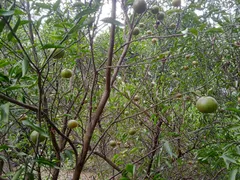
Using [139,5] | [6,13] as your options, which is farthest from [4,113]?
[139,5]

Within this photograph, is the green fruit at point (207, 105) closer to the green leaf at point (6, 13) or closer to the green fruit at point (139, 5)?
the green fruit at point (139, 5)

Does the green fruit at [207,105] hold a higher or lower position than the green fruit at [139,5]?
lower

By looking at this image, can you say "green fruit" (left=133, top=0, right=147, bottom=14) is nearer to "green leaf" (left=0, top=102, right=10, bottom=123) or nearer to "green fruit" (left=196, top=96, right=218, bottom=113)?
"green fruit" (left=196, top=96, right=218, bottom=113)

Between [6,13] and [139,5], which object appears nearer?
[6,13]

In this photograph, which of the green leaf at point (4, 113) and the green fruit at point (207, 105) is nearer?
the green leaf at point (4, 113)

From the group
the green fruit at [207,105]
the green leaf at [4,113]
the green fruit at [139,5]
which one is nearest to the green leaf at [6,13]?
the green leaf at [4,113]

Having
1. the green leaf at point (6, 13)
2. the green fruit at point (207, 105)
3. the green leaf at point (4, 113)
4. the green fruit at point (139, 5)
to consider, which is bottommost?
the green fruit at point (207, 105)

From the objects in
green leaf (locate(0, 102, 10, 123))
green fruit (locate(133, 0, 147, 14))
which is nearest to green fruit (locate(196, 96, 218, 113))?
green fruit (locate(133, 0, 147, 14))

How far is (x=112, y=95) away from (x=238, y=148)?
5.03ft

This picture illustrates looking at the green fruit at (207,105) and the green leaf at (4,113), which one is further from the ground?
the green leaf at (4,113)

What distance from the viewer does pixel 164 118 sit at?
2.25 meters

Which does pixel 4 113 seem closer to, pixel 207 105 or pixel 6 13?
pixel 6 13

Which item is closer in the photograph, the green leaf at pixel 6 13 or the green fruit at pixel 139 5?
the green leaf at pixel 6 13

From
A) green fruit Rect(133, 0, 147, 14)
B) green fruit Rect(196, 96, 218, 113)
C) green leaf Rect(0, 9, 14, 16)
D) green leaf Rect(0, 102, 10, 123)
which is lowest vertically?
green fruit Rect(196, 96, 218, 113)
